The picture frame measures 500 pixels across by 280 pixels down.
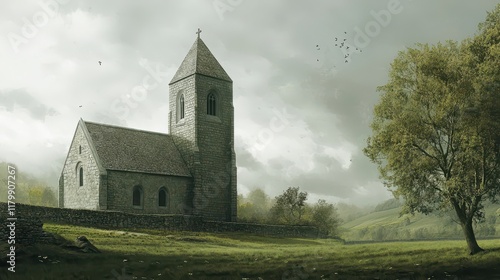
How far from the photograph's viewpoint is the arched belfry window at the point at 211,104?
6719 centimetres

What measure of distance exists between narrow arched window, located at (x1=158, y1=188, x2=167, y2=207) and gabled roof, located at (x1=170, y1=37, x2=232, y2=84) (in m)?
14.3

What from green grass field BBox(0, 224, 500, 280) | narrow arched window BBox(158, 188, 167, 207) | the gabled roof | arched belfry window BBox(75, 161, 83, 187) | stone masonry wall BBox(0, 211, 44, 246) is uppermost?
the gabled roof

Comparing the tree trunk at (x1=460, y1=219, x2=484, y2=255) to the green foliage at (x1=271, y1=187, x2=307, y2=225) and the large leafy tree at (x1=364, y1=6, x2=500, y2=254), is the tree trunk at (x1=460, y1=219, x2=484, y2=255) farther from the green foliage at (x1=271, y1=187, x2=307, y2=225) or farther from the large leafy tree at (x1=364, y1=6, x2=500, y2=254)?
the green foliage at (x1=271, y1=187, x2=307, y2=225)

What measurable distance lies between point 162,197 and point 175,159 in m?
4.98

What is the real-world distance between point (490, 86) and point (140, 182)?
36.1m

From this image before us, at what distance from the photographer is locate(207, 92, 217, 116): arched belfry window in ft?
220

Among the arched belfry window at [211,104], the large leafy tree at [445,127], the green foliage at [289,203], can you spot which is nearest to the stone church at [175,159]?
the arched belfry window at [211,104]

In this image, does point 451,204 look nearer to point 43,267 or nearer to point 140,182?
point 43,267

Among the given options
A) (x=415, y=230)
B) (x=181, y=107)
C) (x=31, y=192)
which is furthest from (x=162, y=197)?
(x=415, y=230)

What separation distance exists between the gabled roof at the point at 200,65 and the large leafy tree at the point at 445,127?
1329 inches

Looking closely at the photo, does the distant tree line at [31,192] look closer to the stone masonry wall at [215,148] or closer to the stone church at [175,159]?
the stone church at [175,159]

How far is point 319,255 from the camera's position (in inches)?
1223

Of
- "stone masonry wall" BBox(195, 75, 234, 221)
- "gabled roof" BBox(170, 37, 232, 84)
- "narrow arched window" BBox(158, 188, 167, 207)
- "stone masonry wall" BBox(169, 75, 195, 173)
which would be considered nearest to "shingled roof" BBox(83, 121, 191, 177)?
"stone masonry wall" BBox(169, 75, 195, 173)

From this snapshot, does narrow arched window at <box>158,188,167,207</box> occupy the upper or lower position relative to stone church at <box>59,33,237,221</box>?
lower
